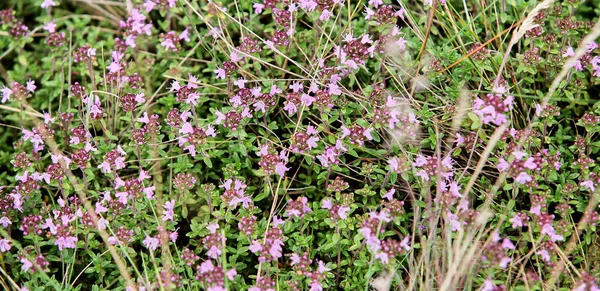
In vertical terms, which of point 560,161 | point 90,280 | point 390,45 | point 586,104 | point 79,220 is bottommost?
point 90,280

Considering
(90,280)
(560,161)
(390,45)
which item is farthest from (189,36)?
(560,161)

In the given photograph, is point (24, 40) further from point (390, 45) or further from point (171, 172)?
point (390, 45)

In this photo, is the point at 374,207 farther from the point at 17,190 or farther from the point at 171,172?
the point at 17,190

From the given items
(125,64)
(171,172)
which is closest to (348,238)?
(171,172)

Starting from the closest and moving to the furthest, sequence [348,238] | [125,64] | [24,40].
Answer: [348,238] → [125,64] → [24,40]

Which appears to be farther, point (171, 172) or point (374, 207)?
point (171, 172)

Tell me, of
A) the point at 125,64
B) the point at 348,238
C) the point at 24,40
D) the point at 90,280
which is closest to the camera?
the point at 348,238

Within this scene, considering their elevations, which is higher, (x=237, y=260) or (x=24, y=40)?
(x=24, y=40)
